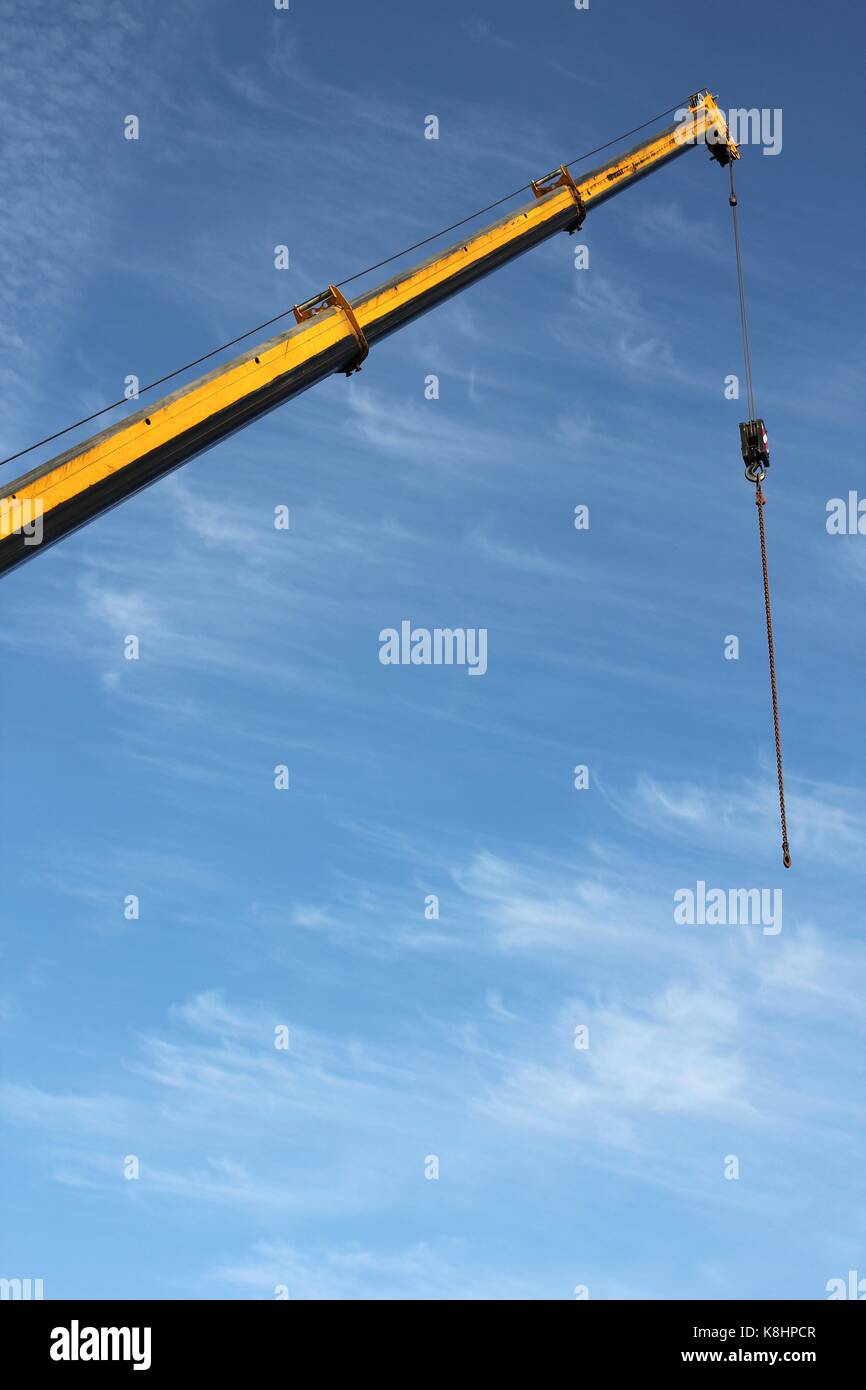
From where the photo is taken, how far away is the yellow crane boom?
16000mm

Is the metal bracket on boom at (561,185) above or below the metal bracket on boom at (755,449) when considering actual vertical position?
above

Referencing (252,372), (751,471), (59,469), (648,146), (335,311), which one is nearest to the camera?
(59,469)

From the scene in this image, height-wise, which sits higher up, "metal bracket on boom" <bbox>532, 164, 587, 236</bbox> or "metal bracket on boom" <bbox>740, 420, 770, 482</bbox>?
"metal bracket on boom" <bbox>532, 164, 587, 236</bbox>

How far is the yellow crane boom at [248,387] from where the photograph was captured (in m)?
16.0

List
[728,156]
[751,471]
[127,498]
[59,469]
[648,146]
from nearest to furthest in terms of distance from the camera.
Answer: [59,469] → [127,498] → [751,471] → [648,146] → [728,156]

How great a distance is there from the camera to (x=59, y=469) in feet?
53.0

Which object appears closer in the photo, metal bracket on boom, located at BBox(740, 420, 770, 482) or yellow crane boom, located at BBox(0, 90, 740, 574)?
yellow crane boom, located at BBox(0, 90, 740, 574)

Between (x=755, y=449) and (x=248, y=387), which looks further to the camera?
(x=755, y=449)

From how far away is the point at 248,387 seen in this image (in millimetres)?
19328
